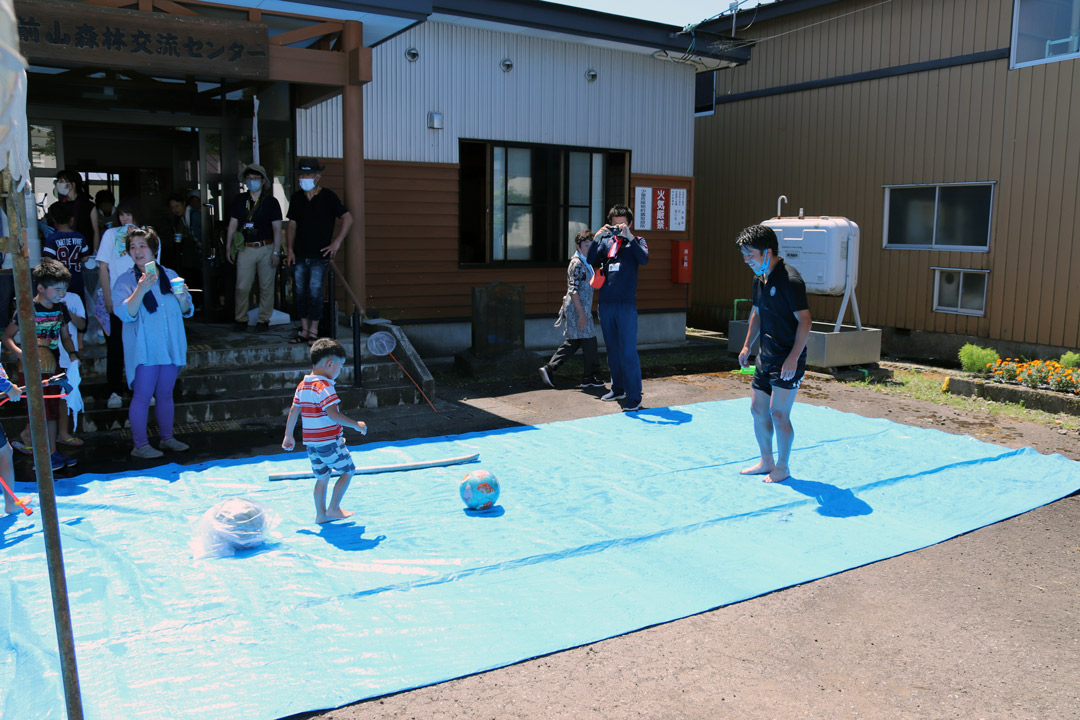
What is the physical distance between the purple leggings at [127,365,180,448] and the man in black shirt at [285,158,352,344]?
2.10m

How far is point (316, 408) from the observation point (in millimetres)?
4992

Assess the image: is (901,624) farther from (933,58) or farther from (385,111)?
(933,58)

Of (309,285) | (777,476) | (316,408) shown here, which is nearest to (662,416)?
(777,476)

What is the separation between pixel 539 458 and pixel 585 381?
322 cm

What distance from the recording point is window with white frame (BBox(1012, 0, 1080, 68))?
11.2 meters

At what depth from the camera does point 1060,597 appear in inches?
177

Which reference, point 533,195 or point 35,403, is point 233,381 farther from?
point 35,403

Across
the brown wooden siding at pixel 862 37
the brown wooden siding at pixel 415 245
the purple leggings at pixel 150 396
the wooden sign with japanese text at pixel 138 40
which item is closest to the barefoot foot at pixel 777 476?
the purple leggings at pixel 150 396

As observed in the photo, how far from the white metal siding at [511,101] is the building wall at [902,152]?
218 cm

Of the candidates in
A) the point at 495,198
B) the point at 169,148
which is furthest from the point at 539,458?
the point at 169,148

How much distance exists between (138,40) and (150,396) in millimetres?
3314

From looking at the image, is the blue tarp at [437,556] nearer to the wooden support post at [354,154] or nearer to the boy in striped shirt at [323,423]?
the boy in striped shirt at [323,423]

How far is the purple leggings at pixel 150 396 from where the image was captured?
6.68m

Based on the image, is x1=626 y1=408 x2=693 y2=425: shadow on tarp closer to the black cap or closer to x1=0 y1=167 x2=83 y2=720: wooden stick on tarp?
the black cap
